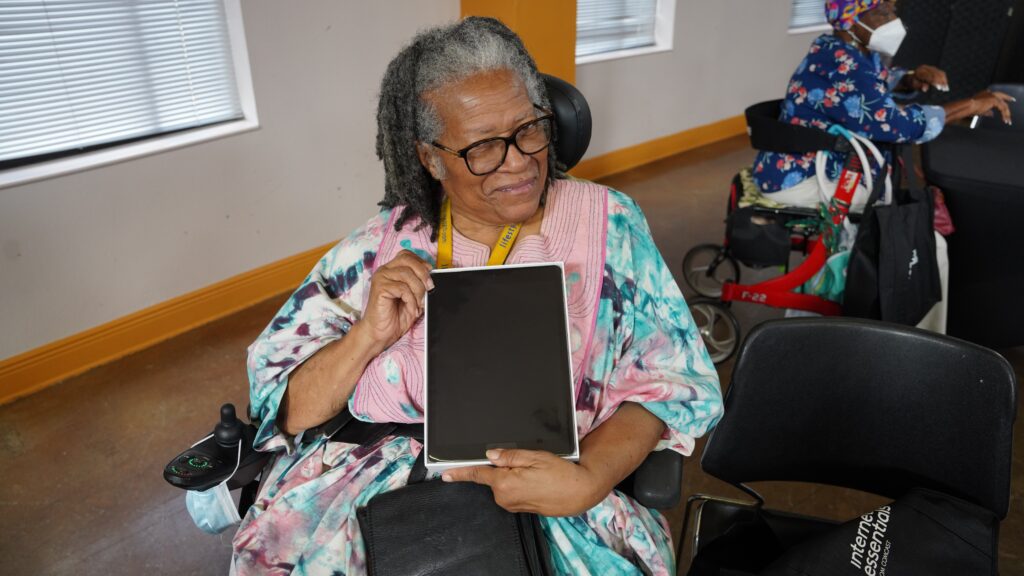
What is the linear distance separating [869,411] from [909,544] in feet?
0.87

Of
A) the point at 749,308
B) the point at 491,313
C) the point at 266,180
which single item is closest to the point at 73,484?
the point at 266,180

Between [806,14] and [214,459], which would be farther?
[806,14]

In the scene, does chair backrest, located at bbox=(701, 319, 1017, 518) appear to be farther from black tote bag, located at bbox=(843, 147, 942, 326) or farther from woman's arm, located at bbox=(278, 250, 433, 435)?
black tote bag, located at bbox=(843, 147, 942, 326)

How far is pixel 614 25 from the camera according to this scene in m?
4.63

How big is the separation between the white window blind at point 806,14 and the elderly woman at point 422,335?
530 cm

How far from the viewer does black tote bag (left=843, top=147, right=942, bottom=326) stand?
2156mm

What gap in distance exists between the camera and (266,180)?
303 cm

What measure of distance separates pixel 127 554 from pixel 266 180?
5.42ft

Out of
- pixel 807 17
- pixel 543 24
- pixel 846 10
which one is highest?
pixel 846 10

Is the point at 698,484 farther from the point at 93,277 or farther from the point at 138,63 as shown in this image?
the point at 138,63

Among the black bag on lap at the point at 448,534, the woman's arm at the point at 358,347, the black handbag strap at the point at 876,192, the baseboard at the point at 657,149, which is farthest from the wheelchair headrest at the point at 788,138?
the baseboard at the point at 657,149

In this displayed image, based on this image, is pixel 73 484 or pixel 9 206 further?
pixel 9 206

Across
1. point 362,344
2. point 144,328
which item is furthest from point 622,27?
point 362,344

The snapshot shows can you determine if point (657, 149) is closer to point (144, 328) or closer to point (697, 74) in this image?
point (697, 74)
